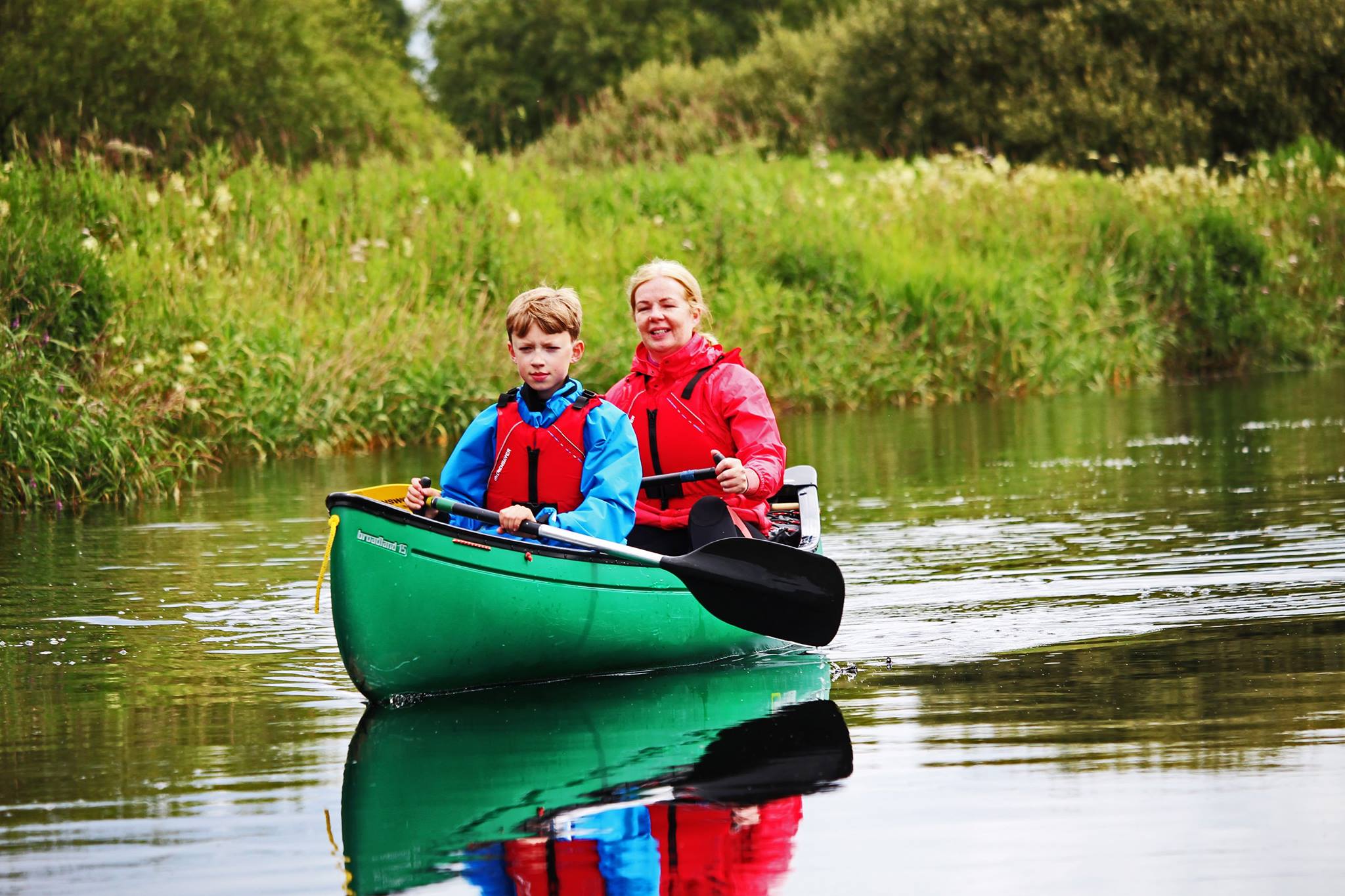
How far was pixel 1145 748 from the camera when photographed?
473 cm

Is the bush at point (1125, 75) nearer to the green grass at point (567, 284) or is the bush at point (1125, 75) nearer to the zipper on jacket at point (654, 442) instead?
the green grass at point (567, 284)

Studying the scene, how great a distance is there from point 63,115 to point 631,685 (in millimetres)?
21783

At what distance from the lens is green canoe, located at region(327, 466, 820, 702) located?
554cm

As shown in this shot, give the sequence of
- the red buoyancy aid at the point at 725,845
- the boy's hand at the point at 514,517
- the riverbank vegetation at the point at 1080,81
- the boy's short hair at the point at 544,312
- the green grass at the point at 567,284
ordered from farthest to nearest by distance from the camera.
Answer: the riverbank vegetation at the point at 1080,81, the green grass at the point at 567,284, the boy's short hair at the point at 544,312, the boy's hand at the point at 514,517, the red buoyancy aid at the point at 725,845

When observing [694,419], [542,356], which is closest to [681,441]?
[694,419]

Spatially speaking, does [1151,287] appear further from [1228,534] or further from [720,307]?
[1228,534]

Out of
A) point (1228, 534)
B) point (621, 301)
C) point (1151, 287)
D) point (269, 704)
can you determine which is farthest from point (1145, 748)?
point (1151, 287)

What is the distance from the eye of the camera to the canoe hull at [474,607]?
18.2 feet

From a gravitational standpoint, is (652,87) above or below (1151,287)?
above

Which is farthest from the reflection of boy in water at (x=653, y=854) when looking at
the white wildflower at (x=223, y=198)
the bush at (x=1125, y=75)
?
the bush at (x=1125, y=75)

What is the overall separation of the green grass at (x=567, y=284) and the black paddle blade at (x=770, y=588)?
6.14 m

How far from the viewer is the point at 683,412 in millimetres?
6938

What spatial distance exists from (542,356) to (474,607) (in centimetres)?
83

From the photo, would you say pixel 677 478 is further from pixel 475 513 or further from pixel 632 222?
pixel 632 222
